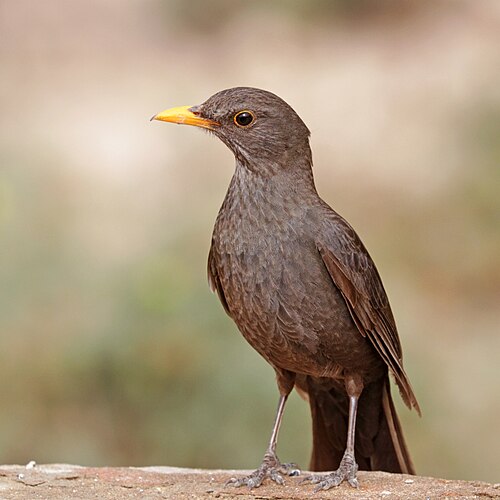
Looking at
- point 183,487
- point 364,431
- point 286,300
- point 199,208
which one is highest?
point 199,208

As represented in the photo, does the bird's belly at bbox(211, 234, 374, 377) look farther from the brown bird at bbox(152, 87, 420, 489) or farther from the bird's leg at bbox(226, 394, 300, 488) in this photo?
the bird's leg at bbox(226, 394, 300, 488)

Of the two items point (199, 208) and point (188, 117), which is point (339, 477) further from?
point (199, 208)

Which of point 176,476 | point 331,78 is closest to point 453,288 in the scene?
point 331,78

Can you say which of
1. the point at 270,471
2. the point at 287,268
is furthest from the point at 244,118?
the point at 270,471

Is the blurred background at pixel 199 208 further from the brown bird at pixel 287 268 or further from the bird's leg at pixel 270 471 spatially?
the brown bird at pixel 287 268

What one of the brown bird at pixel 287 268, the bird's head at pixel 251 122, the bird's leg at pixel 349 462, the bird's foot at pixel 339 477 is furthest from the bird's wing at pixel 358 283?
the bird's foot at pixel 339 477

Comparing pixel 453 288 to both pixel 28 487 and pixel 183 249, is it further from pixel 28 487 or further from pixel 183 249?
pixel 28 487

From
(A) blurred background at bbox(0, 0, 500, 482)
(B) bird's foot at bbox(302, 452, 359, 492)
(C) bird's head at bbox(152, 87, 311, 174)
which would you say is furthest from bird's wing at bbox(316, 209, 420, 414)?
(A) blurred background at bbox(0, 0, 500, 482)
